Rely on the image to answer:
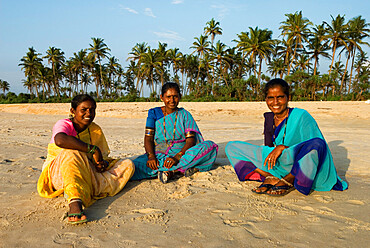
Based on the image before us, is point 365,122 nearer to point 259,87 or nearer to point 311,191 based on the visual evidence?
point 311,191

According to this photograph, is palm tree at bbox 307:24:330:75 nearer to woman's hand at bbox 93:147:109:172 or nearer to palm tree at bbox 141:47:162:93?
palm tree at bbox 141:47:162:93

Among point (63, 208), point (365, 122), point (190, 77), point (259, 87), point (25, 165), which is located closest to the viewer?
point (63, 208)

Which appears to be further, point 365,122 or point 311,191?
point 365,122

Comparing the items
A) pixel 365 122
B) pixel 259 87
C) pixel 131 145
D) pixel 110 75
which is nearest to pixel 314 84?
pixel 259 87

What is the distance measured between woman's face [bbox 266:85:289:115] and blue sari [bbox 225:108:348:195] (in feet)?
0.40

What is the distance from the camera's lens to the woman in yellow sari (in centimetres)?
239

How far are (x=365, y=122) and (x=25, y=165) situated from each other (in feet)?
36.9

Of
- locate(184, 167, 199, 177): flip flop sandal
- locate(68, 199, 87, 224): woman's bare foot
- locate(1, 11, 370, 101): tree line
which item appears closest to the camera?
locate(68, 199, 87, 224): woman's bare foot

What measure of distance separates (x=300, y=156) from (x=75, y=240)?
2.04 m

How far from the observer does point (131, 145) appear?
6.12 metres

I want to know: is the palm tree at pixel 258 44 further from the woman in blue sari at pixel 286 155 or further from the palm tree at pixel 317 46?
the woman in blue sari at pixel 286 155

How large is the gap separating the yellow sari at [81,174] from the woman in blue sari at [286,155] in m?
1.33

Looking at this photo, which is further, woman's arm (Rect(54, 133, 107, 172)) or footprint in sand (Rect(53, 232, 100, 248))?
woman's arm (Rect(54, 133, 107, 172))

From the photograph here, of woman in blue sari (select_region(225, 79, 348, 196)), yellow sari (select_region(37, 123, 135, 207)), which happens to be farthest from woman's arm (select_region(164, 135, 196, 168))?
woman in blue sari (select_region(225, 79, 348, 196))
